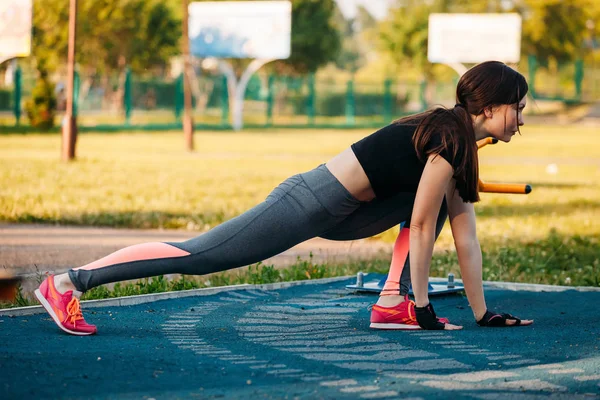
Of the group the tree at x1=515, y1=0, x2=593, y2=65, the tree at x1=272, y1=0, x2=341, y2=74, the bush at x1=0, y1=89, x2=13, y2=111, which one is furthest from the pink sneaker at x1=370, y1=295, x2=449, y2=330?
the tree at x1=515, y1=0, x2=593, y2=65

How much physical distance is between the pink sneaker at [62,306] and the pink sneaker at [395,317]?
1.30 metres

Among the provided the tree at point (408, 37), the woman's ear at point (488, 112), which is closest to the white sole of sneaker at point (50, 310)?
the woman's ear at point (488, 112)

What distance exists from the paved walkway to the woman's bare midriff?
110 inches

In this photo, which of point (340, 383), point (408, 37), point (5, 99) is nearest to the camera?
point (340, 383)

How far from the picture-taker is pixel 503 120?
415 centimetres

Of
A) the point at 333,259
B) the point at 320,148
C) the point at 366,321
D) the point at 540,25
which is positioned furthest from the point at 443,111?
the point at 540,25

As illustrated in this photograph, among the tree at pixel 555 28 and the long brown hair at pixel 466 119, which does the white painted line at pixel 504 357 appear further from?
the tree at pixel 555 28

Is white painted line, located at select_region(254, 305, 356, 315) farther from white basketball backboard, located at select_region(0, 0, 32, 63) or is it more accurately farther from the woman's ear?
white basketball backboard, located at select_region(0, 0, 32, 63)

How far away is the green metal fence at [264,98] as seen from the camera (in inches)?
1500

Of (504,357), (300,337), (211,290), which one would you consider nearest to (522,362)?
(504,357)

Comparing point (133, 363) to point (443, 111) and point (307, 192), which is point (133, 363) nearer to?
point (307, 192)

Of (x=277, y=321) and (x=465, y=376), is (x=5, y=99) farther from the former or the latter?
(x=465, y=376)

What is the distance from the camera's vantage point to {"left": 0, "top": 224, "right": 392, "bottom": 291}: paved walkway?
699 cm

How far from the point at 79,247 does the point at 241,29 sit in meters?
37.0
